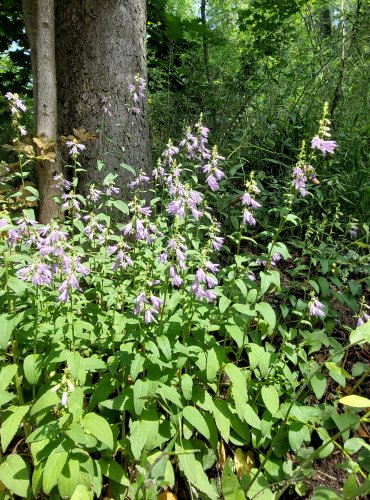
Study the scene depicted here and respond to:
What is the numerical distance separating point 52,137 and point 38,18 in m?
1.00

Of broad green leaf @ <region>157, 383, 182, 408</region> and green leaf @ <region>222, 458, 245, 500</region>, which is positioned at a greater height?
broad green leaf @ <region>157, 383, 182, 408</region>

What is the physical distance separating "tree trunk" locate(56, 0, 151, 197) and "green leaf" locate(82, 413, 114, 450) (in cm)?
214

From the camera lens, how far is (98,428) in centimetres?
173

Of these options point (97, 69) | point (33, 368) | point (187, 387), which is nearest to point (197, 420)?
point (187, 387)

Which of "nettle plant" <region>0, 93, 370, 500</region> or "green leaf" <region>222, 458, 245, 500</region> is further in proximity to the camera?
"nettle plant" <region>0, 93, 370, 500</region>

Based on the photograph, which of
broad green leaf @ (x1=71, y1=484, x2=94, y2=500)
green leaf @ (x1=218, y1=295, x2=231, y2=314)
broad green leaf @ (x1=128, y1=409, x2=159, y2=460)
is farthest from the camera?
green leaf @ (x1=218, y1=295, x2=231, y2=314)

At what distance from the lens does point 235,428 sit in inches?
82.2

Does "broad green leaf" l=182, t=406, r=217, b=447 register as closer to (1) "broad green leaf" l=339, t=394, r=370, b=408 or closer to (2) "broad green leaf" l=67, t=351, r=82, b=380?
(2) "broad green leaf" l=67, t=351, r=82, b=380

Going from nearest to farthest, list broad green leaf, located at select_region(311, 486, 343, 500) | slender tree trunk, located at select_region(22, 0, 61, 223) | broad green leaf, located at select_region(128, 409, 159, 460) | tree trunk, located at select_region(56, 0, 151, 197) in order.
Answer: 1. broad green leaf, located at select_region(311, 486, 343, 500)
2. broad green leaf, located at select_region(128, 409, 159, 460)
3. slender tree trunk, located at select_region(22, 0, 61, 223)
4. tree trunk, located at select_region(56, 0, 151, 197)

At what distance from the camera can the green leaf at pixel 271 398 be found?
202cm

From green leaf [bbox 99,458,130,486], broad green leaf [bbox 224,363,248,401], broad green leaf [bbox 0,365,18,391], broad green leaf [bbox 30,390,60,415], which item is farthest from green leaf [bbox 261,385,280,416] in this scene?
broad green leaf [bbox 0,365,18,391]

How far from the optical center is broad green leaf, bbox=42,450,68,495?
1.60 m

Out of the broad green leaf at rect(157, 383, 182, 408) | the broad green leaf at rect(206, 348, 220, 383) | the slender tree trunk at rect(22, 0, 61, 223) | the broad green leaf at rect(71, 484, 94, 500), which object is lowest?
the broad green leaf at rect(71, 484, 94, 500)

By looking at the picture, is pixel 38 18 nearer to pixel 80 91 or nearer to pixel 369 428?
pixel 80 91
